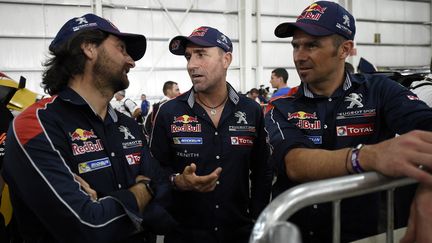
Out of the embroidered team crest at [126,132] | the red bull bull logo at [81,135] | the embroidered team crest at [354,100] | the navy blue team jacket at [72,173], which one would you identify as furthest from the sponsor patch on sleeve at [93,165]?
the embroidered team crest at [354,100]

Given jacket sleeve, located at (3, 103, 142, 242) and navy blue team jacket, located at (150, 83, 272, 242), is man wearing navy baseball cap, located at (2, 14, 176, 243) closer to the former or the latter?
jacket sleeve, located at (3, 103, 142, 242)

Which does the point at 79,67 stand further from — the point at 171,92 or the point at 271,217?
the point at 171,92

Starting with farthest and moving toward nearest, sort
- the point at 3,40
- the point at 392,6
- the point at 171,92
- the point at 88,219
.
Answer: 1. the point at 392,6
2. the point at 3,40
3. the point at 171,92
4. the point at 88,219

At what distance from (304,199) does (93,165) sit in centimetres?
122

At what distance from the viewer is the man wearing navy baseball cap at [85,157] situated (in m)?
1.58

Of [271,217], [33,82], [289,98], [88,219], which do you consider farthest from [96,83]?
[33,82]

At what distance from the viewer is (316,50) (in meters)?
1.90

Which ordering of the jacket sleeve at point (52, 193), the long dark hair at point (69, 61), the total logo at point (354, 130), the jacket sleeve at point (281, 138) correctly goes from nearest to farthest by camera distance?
the jacket sleeve at point (52, 193) → the jacket sleeve at point (281, 138) → the total logo at point (354, 130) → the long dark hair at point (69, 61)

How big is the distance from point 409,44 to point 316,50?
17.7 meters

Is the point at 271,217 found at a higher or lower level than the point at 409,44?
lower

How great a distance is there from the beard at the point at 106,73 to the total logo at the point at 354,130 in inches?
49.7

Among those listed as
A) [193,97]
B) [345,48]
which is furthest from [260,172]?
[345,48]

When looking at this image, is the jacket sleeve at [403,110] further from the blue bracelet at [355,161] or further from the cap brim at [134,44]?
the cap brim at [134,44]

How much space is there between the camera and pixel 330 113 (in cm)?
185
